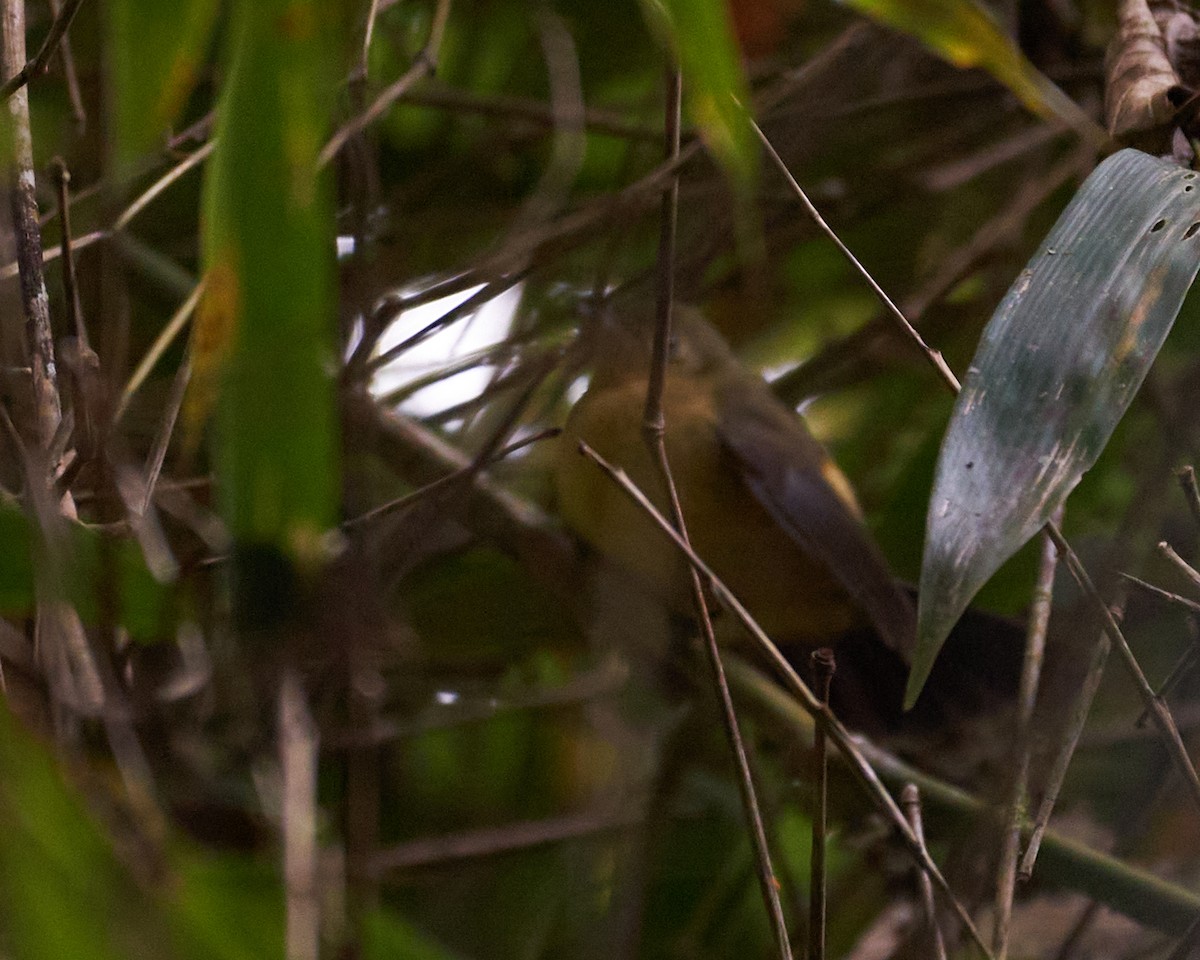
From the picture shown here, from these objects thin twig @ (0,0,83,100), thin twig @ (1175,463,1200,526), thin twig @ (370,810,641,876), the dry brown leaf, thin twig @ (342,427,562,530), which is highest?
thin twig @ (0,0,83,100)

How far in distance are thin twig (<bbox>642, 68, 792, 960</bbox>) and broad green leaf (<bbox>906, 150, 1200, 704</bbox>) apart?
0.19 meters

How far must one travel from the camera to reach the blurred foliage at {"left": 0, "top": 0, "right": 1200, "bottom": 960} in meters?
0.71

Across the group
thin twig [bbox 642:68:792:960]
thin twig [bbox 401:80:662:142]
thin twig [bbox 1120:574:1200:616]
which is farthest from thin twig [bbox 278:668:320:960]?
thin twig [bbox 401:80:662:142]

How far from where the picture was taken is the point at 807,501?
5.53 ft

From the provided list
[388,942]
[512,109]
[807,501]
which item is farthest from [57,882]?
[512,109]

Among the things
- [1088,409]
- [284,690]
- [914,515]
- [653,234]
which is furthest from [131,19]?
[914,515]

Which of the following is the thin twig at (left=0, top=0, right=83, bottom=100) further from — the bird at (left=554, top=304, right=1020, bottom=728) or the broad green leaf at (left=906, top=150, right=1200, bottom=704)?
the bird at (left=554, top=304, right=1020, bottom=728)

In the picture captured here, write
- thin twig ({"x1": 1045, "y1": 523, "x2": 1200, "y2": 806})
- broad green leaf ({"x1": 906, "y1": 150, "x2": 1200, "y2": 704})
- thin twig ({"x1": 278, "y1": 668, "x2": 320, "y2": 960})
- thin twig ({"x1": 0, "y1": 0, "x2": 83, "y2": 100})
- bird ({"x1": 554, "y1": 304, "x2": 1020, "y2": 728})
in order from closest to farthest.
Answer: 1. thin twig ({"x1": 278, "y1": 668, "x2": 320, "y2": 960})
2. broad green leaf ({"x1": 906, "y1": 150, "x2": 1200, "y2": 704})
3. thin twig ({"x1": 1045, "y1": 523, "x2": 1200, "y2": 806})
4. thin twig ({"x1": 0, "y1": 0, "x2": 83, "y2": 100})
5. bird ({"x1": 554, "y1": 304, "x2": 1020, "y2": 728})

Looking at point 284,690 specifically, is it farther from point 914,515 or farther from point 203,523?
point 914,515

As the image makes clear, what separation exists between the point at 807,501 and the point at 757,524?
0.32 feet

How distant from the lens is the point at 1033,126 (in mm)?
1938

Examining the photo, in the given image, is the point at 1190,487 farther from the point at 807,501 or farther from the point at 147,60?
the point at 807,501

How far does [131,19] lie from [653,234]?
3.65 ft

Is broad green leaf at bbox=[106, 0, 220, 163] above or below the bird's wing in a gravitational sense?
above
